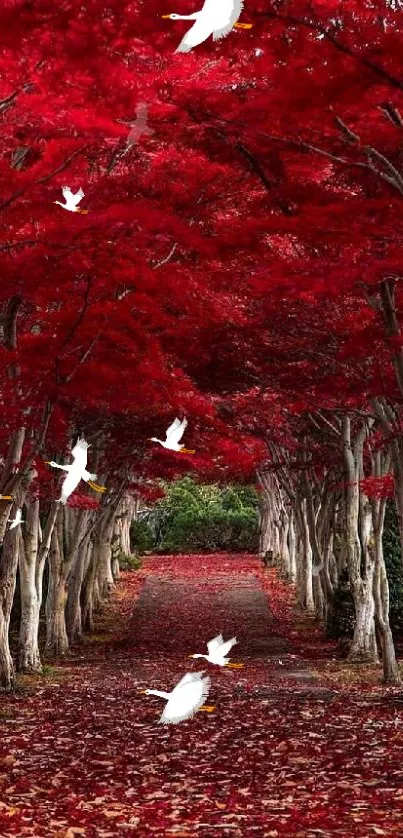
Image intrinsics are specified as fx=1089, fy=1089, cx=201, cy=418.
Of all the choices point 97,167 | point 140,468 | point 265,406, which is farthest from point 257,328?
point 140,468

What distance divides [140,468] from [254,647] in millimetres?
7101

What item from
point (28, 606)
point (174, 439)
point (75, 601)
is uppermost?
point (174, 439)

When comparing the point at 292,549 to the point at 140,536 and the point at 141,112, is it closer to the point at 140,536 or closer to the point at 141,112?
the point at 140,536

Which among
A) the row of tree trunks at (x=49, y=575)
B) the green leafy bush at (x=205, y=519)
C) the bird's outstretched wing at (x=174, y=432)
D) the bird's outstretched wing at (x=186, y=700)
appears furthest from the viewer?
the green leafy bush at (x=205, y=519)

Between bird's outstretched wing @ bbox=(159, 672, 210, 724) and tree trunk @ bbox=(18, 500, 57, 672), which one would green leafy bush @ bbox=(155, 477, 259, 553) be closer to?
tree trunk @ bbox=(18, 500, 57, 672)

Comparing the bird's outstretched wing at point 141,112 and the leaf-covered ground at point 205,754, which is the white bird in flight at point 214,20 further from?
the leaf-covered ground at point 205,754

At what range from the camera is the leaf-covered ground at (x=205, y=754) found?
8414 millimetres

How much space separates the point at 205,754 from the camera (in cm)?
1130

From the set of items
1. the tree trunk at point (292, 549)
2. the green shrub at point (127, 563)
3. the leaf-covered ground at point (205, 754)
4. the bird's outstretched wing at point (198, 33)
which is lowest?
the green shrub at point (127, 563)

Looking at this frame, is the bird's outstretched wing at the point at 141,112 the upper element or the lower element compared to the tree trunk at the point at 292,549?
upper

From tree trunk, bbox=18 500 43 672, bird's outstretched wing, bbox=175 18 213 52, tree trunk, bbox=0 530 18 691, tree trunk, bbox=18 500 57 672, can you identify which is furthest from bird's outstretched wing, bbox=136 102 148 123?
tree trunk, bbox=18 500 43 672

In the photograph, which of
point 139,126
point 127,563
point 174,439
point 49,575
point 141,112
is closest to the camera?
point 174,439

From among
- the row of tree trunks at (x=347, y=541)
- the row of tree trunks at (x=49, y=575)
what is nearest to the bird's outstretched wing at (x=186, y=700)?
the row of tree trunks at (x=49, y=575)

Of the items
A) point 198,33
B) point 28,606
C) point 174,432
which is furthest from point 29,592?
point 198,33
